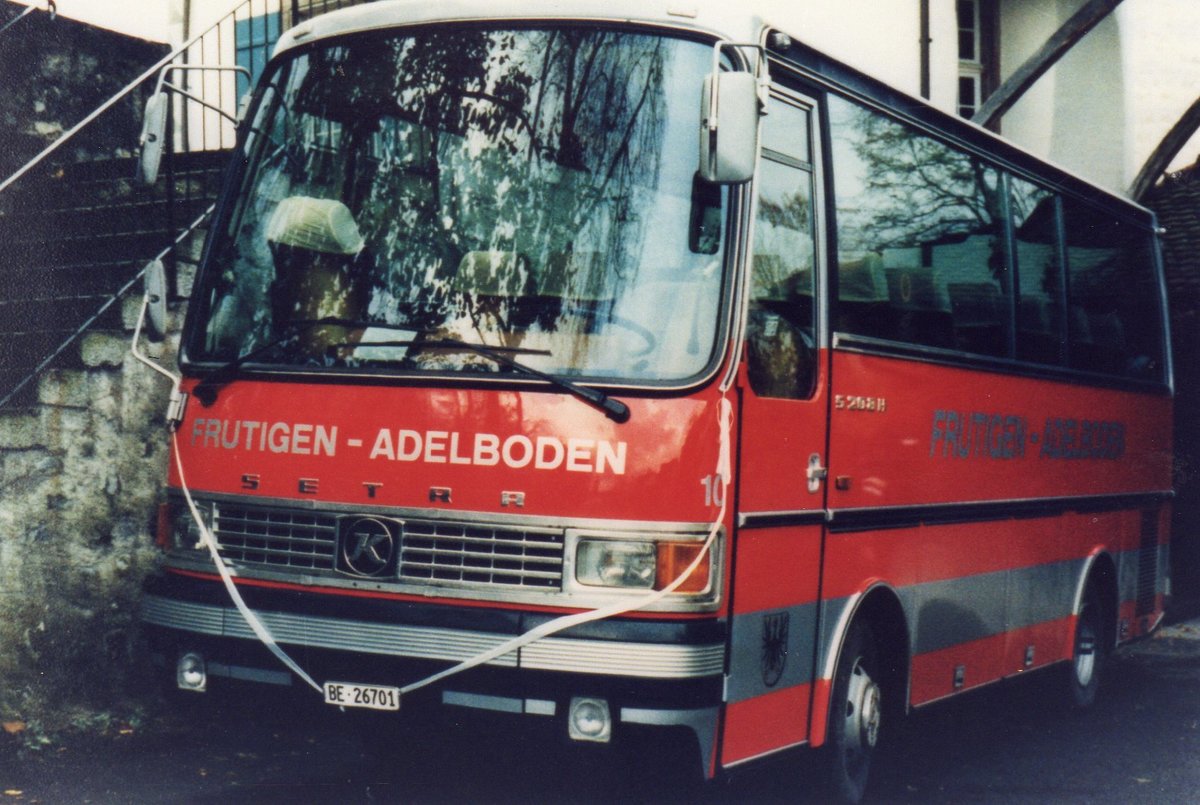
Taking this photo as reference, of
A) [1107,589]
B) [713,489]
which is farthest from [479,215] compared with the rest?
[1107,589]

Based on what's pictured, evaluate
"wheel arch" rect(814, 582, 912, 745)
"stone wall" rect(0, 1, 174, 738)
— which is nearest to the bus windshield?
"wheel arch" rect(814, 582, 912, 745)

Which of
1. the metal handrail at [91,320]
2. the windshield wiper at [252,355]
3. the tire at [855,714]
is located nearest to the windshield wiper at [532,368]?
the windshield wiper at [252,355]

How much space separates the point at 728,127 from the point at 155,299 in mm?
2488

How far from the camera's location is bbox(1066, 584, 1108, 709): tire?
10023 mm

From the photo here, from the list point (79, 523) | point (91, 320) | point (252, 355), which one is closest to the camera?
point (252, 355)

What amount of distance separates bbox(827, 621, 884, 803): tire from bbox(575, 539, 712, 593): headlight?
4.82 ft

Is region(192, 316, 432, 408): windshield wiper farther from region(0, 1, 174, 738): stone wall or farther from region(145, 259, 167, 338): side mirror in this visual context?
region(0, 1, 174, 738): stone wall

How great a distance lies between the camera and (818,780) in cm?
691

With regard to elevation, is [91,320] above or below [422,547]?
above

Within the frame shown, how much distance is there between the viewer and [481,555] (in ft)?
18.6

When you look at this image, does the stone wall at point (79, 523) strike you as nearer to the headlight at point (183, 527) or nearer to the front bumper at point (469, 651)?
the headlight at point (183, 527)

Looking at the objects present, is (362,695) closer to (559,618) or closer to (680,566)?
(559,618)

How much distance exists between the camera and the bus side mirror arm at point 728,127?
549cm

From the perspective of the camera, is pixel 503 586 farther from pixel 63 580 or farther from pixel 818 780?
pixel 63 580
